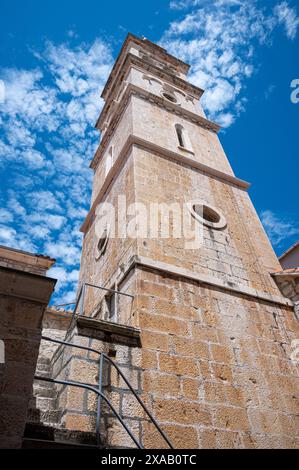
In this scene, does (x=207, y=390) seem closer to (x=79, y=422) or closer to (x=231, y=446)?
(x=231, y=446)

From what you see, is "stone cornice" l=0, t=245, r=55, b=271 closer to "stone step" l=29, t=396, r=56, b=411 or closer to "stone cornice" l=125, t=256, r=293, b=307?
"stone cornice" l=125, t=256, r=293, b=307

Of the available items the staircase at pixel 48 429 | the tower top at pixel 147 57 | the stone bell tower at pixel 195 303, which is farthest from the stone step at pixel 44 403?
the tower top at pixel 147 57

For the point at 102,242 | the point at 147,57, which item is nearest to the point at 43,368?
the point at 102,242

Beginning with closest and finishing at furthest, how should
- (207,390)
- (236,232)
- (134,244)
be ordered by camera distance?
(207,390) → (134,244) → (236,232)

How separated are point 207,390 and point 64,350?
2062 mm

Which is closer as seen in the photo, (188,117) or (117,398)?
(117,398)

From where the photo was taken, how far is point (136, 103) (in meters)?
11.1

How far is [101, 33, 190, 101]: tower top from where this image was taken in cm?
1692

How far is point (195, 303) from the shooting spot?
19.1 feet

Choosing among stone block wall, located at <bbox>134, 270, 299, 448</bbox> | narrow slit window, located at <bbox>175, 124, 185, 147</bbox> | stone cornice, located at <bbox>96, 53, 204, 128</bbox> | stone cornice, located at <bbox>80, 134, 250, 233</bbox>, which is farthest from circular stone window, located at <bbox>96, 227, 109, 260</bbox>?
stone cornice, located at <bbox>96, 53, 204, 128</bbox>

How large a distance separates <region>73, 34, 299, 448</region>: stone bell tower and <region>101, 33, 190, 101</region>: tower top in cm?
726

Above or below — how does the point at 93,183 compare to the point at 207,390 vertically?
above

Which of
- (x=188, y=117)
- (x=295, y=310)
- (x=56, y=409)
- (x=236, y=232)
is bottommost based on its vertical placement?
(x=56, y=409)

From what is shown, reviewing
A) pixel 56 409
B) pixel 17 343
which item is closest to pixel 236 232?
pixel 56 409
